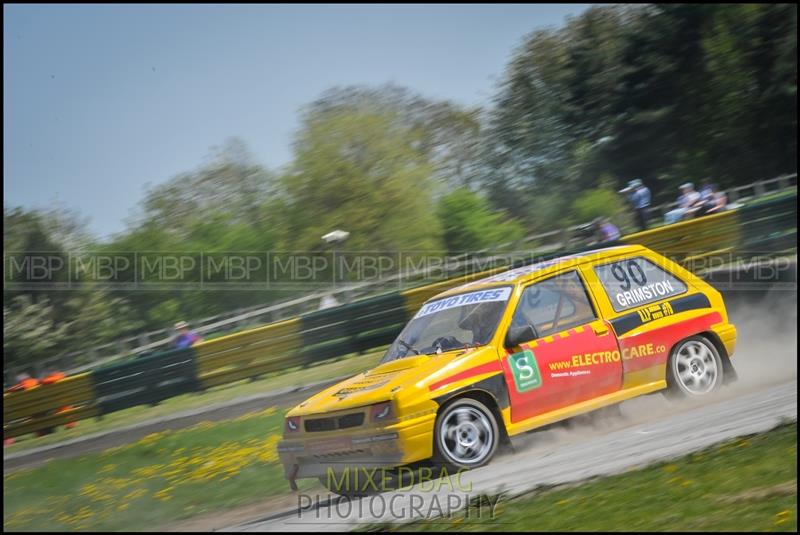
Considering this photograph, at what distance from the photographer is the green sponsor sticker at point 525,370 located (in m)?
7.45

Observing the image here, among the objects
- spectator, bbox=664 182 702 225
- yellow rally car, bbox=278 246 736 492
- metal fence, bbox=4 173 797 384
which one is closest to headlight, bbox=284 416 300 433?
yellow rally car, bbox=278 246 736 492

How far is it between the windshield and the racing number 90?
1.28 metres

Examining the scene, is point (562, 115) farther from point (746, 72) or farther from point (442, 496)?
point (442, 496)

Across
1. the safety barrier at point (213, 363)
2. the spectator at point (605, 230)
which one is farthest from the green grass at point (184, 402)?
the spectator at point (605, 230)

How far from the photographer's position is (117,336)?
609 inches

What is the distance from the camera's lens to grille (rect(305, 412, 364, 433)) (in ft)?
23.1

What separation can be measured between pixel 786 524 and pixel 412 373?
336cm

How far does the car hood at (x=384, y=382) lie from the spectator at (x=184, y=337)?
6.45m

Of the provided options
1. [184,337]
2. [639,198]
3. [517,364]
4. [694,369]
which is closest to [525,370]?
[517,364]

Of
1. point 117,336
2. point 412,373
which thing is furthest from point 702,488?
point 117,336

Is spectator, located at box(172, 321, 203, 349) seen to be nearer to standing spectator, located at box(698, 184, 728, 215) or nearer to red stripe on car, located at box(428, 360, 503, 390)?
red stripe on car, located at box(428, 360, 503, 390)

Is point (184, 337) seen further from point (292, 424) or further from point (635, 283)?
point (635, 283)

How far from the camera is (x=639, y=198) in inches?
704

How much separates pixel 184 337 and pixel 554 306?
829 cm
